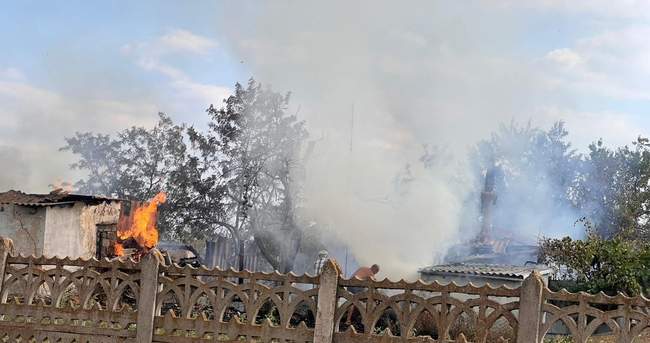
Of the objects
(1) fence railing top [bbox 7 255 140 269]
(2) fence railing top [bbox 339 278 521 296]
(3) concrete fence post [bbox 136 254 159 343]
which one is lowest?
(3) concrete fence post [bbox 136 254 159 343]

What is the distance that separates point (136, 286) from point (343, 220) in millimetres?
17310

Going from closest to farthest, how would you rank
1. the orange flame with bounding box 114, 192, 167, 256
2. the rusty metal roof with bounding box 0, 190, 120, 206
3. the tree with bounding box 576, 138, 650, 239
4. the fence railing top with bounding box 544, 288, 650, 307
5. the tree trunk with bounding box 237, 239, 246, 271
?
the fence railing top with bounding box 544, 288, 650, 307
the rusty metal roof with bounding box 0, 190, 120, 206
the orange flame with bounding box 114, 192, 167, 256
the tree trunk with bounding box 237, 239, 246, 271
the tree with bounding box 576, 138, 650, 239

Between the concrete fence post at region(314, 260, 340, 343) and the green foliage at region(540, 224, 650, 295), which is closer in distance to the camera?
the concrete fence post at region(314, 260, 340, 343)

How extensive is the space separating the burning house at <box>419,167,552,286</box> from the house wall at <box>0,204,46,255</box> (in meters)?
11.3

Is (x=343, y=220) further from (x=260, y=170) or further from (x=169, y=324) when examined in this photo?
(x=169, y=324)

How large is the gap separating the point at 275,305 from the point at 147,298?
75.8 inches

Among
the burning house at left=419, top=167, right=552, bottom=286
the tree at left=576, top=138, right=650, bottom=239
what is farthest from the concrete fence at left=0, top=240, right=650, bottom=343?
the tree at left=576, top=138, right=650, bottom=239

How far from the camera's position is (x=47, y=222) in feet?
59.0

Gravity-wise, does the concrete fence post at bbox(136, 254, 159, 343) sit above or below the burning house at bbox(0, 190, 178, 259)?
below

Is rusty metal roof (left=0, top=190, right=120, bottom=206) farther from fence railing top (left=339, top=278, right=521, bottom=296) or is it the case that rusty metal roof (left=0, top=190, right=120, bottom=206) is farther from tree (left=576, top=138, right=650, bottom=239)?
tree (left=576, top=138, right=650, bottom=239)

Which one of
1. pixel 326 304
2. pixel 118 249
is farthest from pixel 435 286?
pixel 118 249

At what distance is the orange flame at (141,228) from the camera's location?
21.4 meters

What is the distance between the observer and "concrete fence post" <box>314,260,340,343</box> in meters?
8.76

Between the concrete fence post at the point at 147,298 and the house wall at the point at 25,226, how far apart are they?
383 inches
